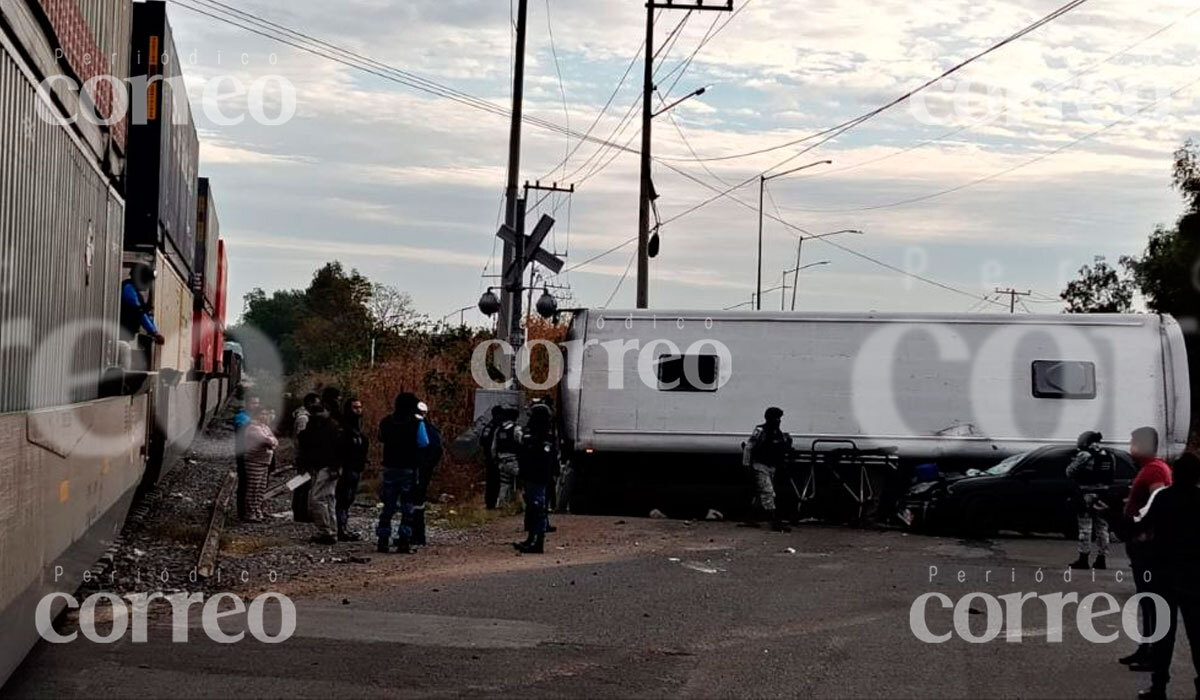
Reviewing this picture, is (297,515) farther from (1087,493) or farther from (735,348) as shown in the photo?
(1087,493)

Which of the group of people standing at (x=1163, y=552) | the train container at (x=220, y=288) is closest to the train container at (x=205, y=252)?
the train container at (x=220, y=288)

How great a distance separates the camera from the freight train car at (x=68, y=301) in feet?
24.0

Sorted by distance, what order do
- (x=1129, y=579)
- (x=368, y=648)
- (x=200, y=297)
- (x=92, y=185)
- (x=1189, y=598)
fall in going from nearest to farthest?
(x=1189, y=598), (x=368, y=648), (x=92, y=185), (x=1129, y=579), (x=200, y=297)

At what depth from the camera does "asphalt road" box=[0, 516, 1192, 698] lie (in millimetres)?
8609

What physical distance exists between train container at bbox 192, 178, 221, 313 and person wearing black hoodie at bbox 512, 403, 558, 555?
13239 mm

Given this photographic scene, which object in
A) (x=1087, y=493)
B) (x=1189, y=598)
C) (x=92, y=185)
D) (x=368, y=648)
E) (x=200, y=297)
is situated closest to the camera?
(x=1189, y=598)

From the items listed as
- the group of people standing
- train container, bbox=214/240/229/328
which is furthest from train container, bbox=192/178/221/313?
the group of people standing

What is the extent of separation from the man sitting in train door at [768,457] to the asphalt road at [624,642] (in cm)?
386

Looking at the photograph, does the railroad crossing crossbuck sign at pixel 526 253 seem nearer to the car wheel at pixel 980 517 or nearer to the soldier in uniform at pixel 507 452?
the soldier in uniform at pixel 507 452

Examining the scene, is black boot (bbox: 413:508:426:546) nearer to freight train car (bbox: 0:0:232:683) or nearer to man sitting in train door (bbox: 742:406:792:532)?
freight train car (bbox: 0:0:232:683)

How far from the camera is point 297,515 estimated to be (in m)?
18.8

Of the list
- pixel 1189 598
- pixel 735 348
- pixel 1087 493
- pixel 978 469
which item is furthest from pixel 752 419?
pixel 1189 598

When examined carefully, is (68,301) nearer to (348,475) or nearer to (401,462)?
(401,462)

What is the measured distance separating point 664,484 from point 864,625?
11.3 m
